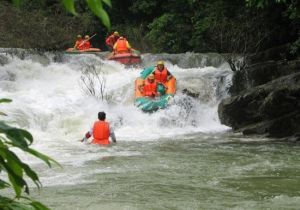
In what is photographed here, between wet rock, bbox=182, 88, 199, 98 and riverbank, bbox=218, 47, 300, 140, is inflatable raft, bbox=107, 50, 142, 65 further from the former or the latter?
riverbank, bbox=218, 47, 300, 140

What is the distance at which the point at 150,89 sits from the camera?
584 inches

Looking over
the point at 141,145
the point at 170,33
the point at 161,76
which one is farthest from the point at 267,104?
the point at 170,33

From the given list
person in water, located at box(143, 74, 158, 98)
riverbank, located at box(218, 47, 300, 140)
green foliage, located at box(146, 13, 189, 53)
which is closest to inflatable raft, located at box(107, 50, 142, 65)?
person in water, located at box(143, 74, 158, 98)

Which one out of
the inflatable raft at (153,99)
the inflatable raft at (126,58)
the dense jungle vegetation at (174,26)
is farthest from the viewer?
the inflatable raft at (126,58)

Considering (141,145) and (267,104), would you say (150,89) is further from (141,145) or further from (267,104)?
(141,145)

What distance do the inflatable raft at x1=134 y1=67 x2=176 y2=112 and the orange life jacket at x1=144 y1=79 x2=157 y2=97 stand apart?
0.47 ft

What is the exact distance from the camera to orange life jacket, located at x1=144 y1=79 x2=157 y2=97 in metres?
14.8

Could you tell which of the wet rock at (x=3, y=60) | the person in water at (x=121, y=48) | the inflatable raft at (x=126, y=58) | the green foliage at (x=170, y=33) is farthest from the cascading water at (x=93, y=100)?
the green foliage at (x=170, y=33)

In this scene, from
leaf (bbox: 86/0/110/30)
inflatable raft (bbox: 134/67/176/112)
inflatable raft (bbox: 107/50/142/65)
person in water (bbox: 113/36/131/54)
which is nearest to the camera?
leaf (bbox: 86/0/110/30)

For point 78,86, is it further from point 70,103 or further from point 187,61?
point 187,61

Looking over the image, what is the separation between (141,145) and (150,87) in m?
4.27

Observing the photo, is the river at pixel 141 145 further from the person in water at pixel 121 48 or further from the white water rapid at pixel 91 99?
the person in water at pixel 121 48

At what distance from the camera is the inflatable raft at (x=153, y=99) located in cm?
1434

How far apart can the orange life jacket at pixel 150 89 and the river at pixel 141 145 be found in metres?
0.52
